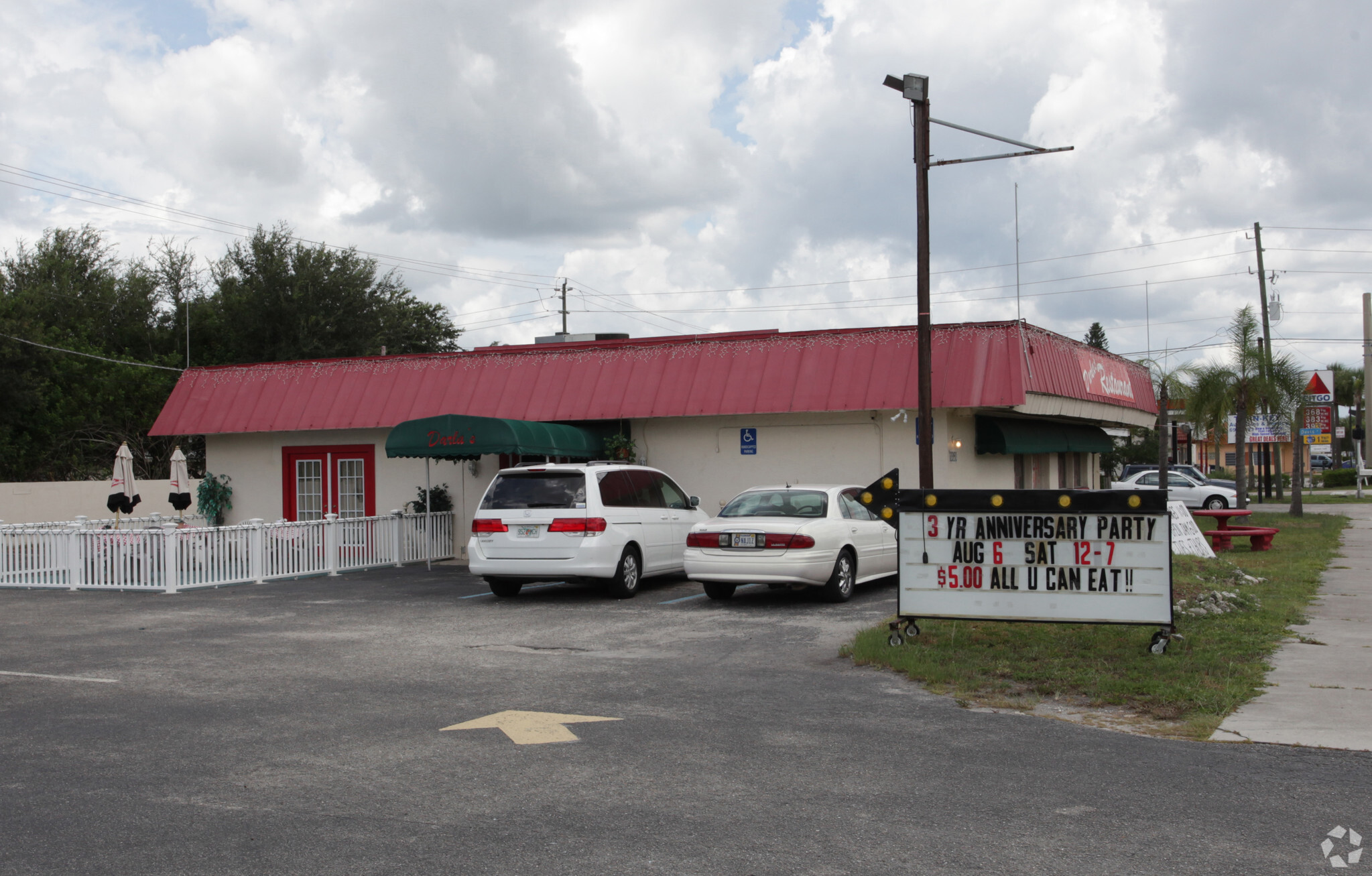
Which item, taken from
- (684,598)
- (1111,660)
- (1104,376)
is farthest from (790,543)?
(1104,376)

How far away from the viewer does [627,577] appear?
50.4 feet

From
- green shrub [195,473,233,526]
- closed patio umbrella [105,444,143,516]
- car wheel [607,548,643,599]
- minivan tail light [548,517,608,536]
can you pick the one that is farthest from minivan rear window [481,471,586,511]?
green shrub [195,473,233,526]

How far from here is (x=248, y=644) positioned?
38.0ft

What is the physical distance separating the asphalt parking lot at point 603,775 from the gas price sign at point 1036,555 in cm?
125

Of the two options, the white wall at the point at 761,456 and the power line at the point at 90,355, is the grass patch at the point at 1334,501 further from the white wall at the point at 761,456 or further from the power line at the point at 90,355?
the power line at the point at 90,355

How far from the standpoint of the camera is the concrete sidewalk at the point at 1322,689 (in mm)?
7141

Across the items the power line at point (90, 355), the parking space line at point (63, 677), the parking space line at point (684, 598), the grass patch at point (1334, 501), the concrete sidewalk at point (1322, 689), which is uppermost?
the power line at point (90, 355)

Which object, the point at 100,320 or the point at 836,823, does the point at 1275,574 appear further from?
the point at 100,320

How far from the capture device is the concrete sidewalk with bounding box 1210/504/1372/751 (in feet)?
23.4

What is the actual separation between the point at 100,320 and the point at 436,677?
42.6m

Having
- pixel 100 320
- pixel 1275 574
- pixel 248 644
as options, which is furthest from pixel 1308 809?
pixel 100 320

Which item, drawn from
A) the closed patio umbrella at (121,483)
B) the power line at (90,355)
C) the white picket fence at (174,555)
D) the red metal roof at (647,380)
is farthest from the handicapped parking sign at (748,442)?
the power line at (90,355)

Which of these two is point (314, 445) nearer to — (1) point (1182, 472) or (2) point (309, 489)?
(2) point (309, 489)

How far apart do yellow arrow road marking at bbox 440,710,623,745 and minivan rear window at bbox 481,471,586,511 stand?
6947 mm
